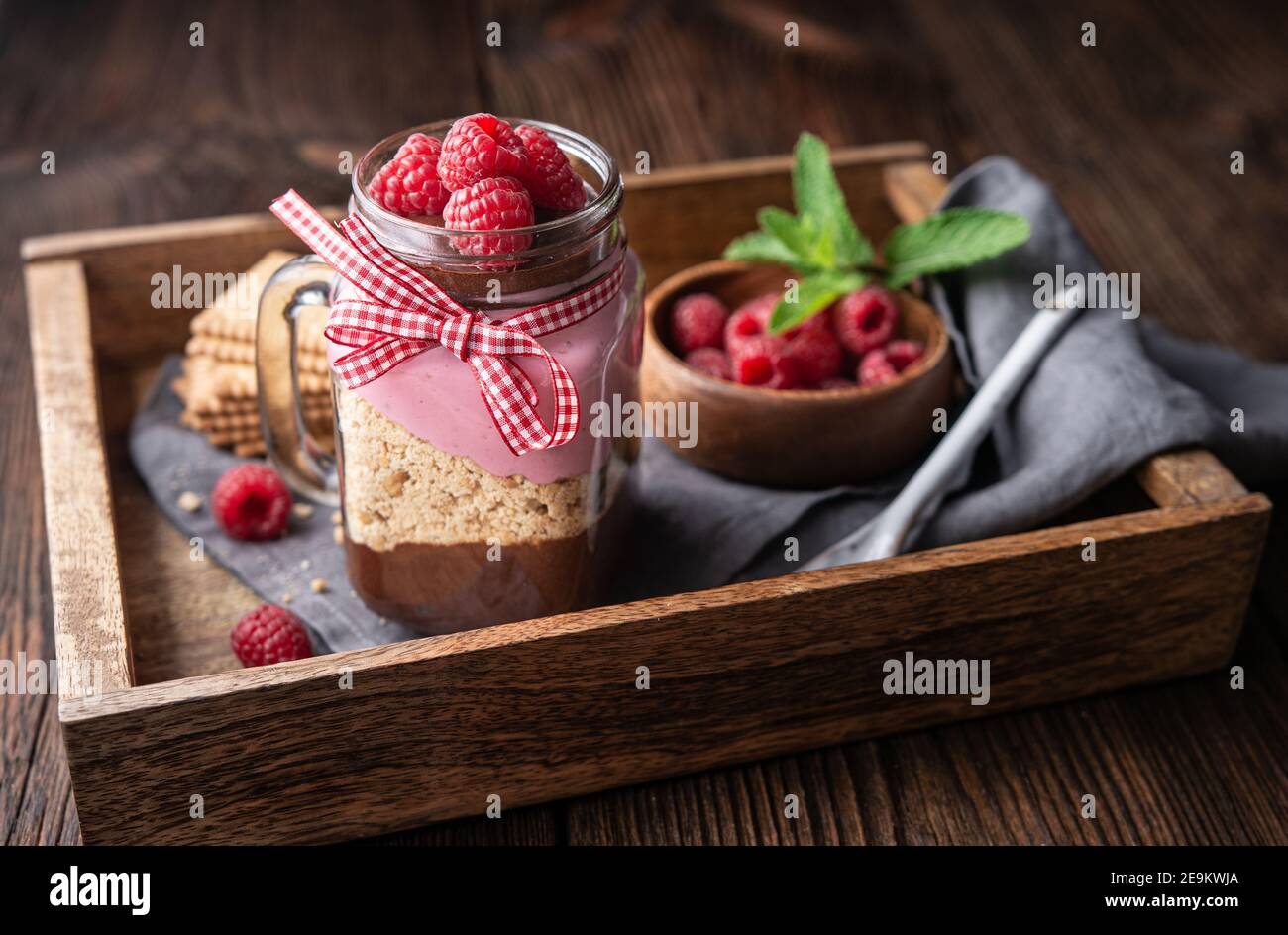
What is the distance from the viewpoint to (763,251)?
3.30 feet

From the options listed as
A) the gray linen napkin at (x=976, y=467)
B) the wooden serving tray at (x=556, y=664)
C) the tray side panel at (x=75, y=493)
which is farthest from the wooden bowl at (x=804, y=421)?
the tray side panel at (x=75, y=493)

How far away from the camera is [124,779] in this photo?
0.68m

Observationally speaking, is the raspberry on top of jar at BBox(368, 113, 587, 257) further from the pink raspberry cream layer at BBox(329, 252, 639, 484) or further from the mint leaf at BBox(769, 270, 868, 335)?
the mint leaf at BBox(769, 270, 868, 335)

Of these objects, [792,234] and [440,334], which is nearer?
[440,334]

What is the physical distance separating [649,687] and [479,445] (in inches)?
6.3

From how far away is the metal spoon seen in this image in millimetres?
863

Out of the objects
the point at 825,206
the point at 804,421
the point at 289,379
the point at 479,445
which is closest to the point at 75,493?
the point at 289,379

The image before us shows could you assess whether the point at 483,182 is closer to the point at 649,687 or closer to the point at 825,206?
the point at 649,687

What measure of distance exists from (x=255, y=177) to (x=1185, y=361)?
90cm

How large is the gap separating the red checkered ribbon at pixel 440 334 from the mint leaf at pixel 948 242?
37 cm

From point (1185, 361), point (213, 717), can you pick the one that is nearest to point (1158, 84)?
point (1185, 361)

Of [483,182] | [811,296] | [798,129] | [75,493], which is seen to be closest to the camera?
[483,182]

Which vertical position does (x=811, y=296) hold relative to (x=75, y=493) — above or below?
above

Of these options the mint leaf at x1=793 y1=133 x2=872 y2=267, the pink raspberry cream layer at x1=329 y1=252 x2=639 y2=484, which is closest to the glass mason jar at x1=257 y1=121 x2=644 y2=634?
the pink raspberry cream layer at x1=329 y1=252 x2=639 y2=484
